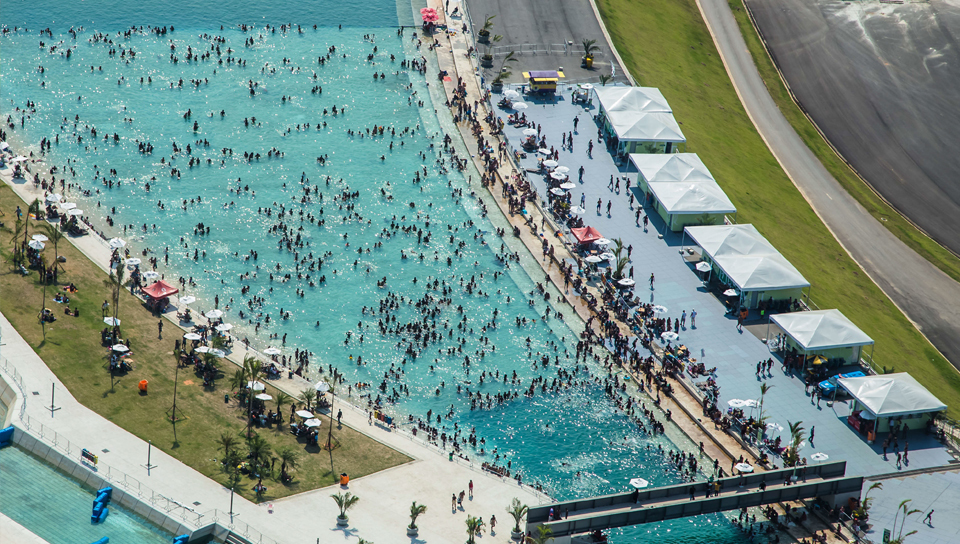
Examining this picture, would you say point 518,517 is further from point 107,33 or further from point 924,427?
point 107,33

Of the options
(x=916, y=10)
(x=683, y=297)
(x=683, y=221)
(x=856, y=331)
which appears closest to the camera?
(x=856, y=331)

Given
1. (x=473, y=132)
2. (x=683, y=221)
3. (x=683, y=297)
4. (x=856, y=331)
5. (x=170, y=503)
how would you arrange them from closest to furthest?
(x=170, y=503), (x=856, y=331), (x=683, y=297), (x=683, y=221), (x=473, y=132)

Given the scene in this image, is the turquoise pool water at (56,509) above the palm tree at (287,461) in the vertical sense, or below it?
below

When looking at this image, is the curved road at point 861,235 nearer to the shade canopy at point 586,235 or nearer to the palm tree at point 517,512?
the shade canopy at point 586,235

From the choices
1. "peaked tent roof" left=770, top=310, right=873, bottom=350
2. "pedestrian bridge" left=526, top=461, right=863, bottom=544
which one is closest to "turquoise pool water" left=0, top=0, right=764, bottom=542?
"pedestrian bridge" left=526, top=461, right=863, bottom=544

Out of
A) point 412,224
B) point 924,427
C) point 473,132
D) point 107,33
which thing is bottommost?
point 924,427

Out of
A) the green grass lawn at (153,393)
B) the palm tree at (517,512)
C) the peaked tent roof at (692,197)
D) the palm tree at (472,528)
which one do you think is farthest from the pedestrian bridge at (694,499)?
the peaked tent roof at (692,197)

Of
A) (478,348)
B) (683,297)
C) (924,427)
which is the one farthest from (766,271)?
(478,348)

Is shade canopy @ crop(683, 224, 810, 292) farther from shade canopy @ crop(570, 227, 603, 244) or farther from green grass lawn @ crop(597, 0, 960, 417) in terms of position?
shade canopy @ crop(570, 227, 603, 244)
